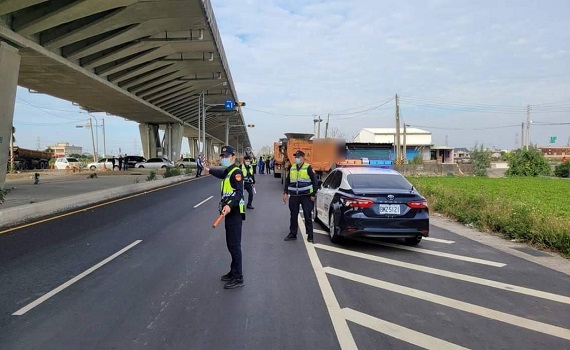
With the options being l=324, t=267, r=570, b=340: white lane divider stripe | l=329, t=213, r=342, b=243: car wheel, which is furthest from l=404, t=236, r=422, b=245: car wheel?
l=324, t=267, r=570, b=340: white lane divider stripe

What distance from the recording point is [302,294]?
5578mm

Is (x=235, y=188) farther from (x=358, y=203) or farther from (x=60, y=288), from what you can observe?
(x=358, y=203)

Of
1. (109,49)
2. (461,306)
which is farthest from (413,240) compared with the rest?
(109,49)

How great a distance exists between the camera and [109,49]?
80.9 feet

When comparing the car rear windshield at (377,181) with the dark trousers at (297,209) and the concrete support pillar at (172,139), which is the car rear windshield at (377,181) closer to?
the dark trousers at (297,209)

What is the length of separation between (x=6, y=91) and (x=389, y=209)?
15662mm

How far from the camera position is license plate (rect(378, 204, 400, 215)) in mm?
8039

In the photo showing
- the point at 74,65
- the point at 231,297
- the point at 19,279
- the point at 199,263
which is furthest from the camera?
the point at 74,65

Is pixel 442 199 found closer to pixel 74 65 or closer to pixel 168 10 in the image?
pixel 168 10

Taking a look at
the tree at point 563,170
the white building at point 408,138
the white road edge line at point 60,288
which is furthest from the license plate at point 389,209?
the white building at point 408,138

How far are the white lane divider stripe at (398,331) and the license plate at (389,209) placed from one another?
10.8 feet

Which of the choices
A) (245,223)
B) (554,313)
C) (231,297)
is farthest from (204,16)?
(554,313)

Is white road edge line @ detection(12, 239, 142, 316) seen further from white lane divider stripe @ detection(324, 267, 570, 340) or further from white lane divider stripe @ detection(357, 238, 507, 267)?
white lane divider stripe @ detection(357, 238, 507, 267)

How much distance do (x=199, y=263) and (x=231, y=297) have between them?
6.09 feet
